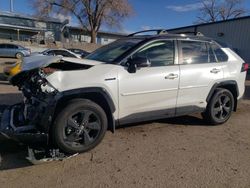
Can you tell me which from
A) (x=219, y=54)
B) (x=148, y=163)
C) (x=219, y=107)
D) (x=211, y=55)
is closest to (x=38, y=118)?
(x=148, y=163)

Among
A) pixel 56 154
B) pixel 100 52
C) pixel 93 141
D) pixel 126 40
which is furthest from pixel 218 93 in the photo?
pixel 56 154

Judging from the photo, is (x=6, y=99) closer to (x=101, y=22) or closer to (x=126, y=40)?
(x=126, y=40)

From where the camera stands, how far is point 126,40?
554 cm

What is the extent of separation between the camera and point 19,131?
3.95m

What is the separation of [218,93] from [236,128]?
807 millimetres

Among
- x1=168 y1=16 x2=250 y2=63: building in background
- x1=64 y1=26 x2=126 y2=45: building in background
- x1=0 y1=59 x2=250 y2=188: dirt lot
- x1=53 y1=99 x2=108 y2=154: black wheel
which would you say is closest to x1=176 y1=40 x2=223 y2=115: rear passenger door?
x1=0 y1=59 x2=250 y2=188: dirt lot

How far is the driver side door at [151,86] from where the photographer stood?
4660 millimetres

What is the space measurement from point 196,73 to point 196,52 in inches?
18.6

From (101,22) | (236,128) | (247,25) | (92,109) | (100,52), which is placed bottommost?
(236,128)

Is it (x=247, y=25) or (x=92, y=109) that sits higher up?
(x=247, y=25)

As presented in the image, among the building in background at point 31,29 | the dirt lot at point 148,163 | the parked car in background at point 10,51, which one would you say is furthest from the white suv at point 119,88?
the building in background at point 31,29

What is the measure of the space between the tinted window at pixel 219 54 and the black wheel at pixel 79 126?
287 centimetres

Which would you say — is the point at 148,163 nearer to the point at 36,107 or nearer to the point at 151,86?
the point at 151,86

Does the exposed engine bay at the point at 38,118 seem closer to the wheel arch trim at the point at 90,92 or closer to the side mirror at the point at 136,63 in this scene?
the wheel arch trim at the point at 90,92
